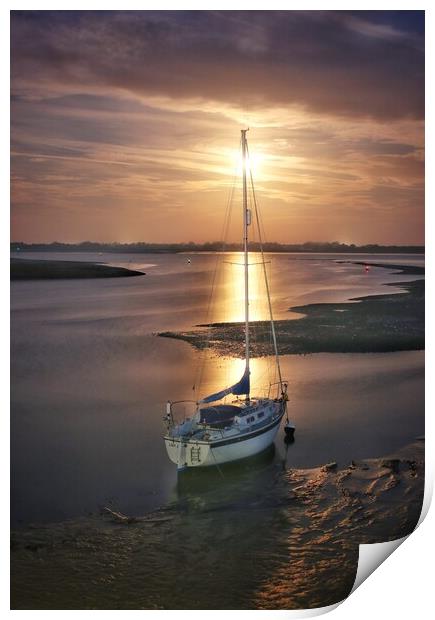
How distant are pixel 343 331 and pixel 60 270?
370 cm

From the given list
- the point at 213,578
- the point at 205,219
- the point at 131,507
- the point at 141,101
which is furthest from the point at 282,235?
the point at 213,578

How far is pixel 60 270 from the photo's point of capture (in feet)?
28.3

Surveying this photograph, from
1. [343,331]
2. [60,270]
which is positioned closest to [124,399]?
[60,270]

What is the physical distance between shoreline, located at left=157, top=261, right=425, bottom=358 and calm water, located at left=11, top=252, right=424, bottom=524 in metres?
0.27

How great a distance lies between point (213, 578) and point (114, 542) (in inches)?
26.5

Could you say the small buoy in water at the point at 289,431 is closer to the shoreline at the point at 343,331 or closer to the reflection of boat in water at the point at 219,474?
the reflection of boat in water at the point at 219,474

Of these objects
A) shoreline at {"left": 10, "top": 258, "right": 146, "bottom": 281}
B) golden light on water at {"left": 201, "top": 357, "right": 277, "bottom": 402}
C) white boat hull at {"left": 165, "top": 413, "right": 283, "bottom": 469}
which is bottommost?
white boat hull at {"left": 165, "top": 413, "right": 283, "bottom": 469}

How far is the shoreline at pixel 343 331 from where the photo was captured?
8.02 m

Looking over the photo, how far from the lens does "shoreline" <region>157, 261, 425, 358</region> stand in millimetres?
8016

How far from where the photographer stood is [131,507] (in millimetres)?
4551

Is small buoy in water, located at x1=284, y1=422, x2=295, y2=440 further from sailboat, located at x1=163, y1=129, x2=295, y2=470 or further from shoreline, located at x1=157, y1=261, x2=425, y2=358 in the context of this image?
shoreline, located at x1=157, y1=261, x2=425, y2=358

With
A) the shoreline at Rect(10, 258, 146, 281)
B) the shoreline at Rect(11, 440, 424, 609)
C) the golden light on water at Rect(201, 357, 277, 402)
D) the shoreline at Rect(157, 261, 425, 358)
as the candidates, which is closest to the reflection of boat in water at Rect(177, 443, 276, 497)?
the shoreline at Rect(11, 440, 424, 609)

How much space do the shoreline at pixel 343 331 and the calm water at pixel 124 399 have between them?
27 centimetres

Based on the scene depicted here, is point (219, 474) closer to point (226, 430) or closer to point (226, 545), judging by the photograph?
point (226, 430)
